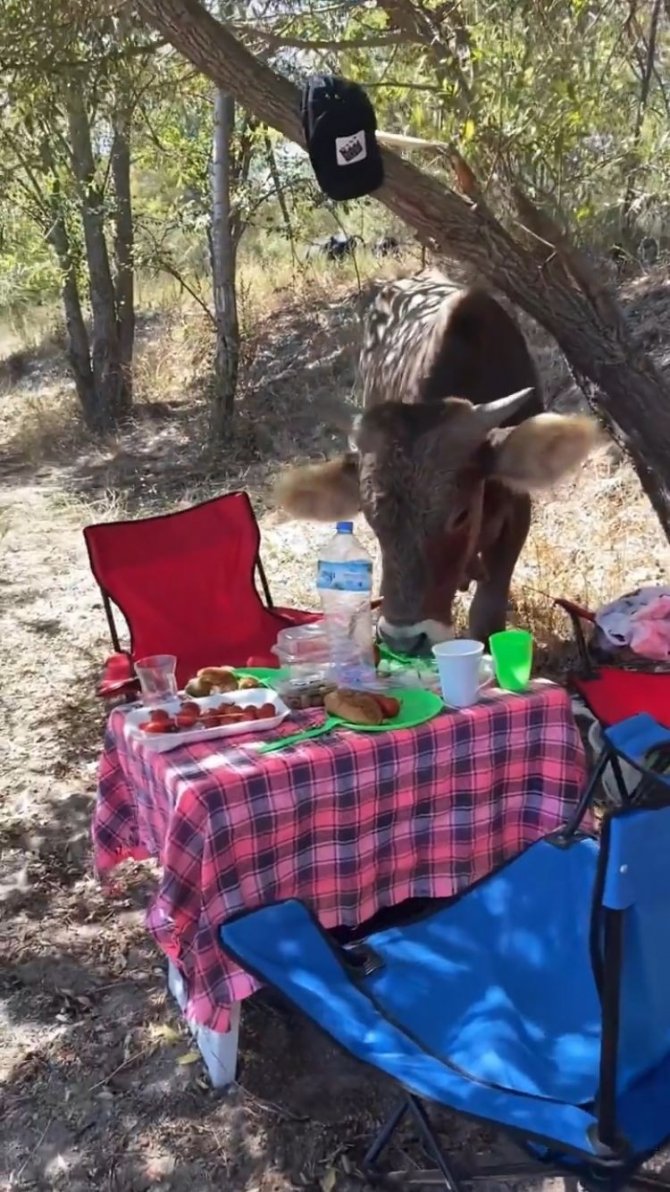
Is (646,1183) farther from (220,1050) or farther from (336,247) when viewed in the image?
(336,247)

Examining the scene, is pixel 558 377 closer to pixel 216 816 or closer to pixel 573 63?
pixel 573 63

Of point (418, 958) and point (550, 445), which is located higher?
point (550, 445)

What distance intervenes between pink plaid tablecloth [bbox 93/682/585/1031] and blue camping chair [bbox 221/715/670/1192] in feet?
0.77

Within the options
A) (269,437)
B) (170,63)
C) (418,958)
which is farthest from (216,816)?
(269,437)

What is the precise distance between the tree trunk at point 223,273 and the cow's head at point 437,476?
6906 mm

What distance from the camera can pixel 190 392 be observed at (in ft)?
44.3

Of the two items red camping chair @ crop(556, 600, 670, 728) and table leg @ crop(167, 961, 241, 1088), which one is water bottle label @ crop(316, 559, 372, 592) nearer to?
red camping chair @ crop(556, 600, 670, 728)

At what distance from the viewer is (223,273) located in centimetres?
1085

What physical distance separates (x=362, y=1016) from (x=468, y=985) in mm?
330

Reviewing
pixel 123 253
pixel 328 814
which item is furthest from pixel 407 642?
pixel 123 253

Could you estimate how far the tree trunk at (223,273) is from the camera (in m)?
10.3

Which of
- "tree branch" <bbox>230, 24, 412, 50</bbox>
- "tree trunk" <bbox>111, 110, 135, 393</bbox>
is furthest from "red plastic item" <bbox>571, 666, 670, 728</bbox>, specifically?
"tree trunk" <bbox>111, 110, 135, 393</bbox>

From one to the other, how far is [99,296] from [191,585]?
8780 millimetres

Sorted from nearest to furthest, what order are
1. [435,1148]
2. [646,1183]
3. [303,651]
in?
[646,1183] < [435,1148] < [303,651]
